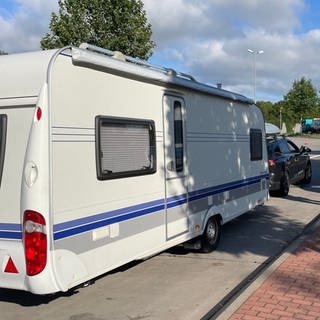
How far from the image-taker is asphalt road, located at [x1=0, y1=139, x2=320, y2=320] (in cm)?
550

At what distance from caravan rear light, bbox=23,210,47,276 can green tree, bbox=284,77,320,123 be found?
195 feet

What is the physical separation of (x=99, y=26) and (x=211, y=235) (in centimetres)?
820

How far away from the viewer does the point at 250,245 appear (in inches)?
336

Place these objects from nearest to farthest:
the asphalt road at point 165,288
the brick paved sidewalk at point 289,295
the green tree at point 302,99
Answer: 1. the brick paved sidewalk at point 289,295
2. the asphalt road at point 165,288
3. the green tree at point 302,99

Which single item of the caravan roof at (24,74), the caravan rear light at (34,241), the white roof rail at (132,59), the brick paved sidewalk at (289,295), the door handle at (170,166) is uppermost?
the white roof rail at (132,59)

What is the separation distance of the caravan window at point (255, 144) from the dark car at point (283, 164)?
11.3 ft

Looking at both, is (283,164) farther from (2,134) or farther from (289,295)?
(2,134)

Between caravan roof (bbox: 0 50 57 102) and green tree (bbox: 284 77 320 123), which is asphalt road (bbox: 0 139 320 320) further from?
green tree (bbox: 284 77 320 123)

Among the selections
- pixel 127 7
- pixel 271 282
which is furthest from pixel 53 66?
pixel 127 7

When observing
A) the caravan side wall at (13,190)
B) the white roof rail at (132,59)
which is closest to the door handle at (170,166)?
the white roof rail at (132,59)

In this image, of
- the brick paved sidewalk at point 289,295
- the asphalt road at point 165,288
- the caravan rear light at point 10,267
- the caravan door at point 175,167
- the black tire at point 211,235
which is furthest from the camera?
the black tire at point 211,235

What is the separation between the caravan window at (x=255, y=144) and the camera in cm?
984

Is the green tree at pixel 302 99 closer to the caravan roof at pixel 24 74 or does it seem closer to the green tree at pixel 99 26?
the green tree at pixel 99 26

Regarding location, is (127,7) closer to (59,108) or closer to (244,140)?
(244,140)
